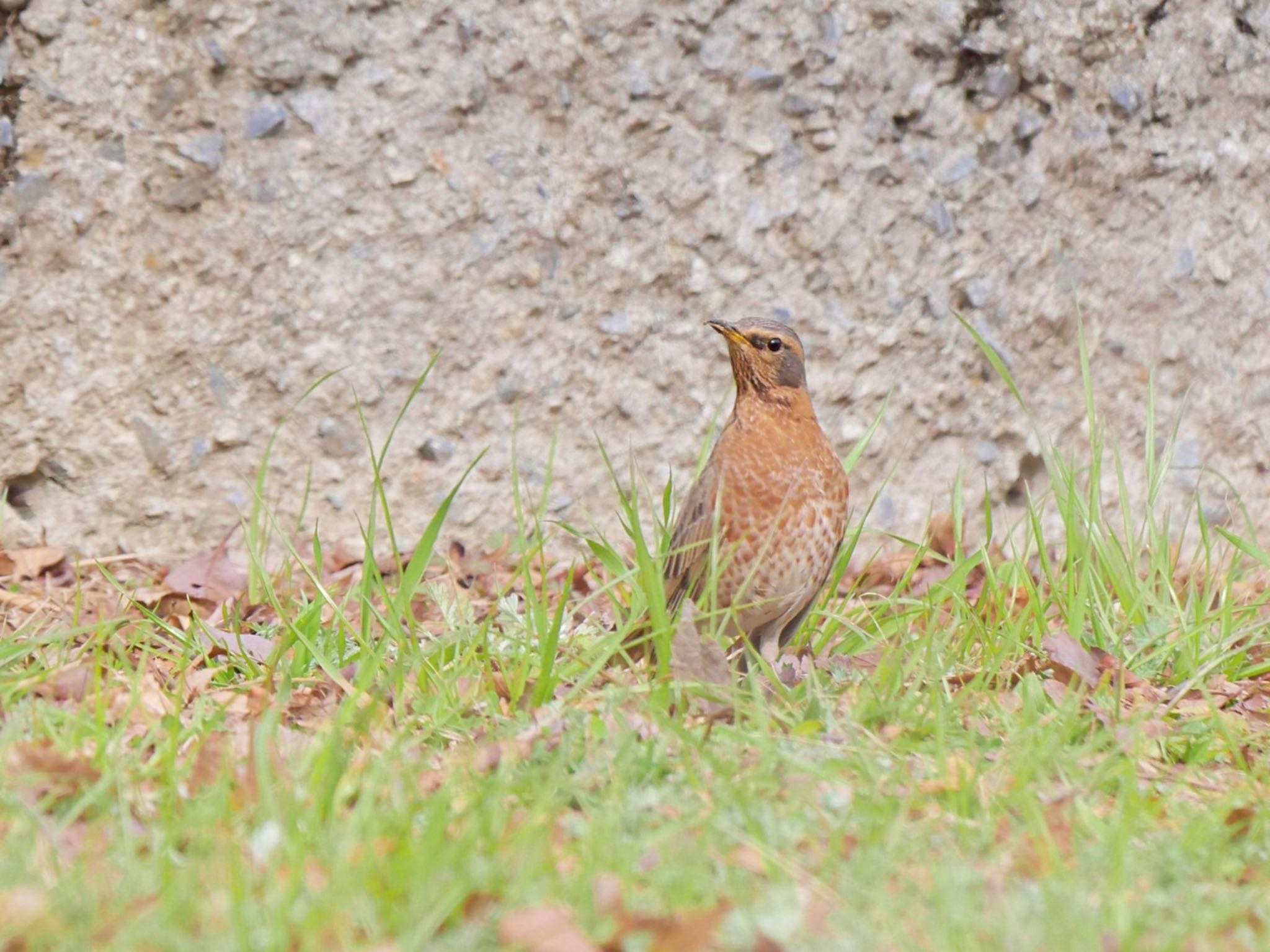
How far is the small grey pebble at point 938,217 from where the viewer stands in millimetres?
5574

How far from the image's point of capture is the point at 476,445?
213 inches

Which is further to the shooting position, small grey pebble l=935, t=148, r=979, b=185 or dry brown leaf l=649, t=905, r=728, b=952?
small grey pebble l=935, t=148, r=979, b=185

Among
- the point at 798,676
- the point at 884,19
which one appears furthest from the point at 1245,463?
the point at 798,676

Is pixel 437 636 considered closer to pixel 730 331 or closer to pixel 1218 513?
pixel 730 331

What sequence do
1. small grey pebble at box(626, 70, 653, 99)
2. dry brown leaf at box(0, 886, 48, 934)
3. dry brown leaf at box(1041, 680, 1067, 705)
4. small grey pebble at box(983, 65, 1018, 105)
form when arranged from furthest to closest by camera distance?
1. small grey pebble at box(983, 65, 1018, 105)
2. small grey pebble at box(626, 70, 653, 99)
3. dry brown leaf at box(1041, 680, 1067, 705)
4. dry brown leaf at box(0, 886, 48, 934)

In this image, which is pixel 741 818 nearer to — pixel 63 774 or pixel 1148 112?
pixel 63 774

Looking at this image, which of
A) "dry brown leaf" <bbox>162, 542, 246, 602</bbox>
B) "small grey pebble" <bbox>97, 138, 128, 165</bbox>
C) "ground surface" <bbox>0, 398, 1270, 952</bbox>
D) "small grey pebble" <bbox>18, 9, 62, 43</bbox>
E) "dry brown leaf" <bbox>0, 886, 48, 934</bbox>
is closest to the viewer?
"dry brown leaf" <bbox>0, 886, 48, 934</bbox>

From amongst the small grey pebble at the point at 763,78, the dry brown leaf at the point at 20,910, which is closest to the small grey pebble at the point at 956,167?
the small grey pebble at the point at 763,78

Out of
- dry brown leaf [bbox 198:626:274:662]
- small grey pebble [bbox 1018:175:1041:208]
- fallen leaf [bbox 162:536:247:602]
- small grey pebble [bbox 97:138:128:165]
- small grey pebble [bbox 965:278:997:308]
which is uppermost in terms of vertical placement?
small grey pebble [bbox 1018:175:1041:208]

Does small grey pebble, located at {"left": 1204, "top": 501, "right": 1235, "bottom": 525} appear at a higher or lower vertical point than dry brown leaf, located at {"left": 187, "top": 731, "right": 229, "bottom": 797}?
lower

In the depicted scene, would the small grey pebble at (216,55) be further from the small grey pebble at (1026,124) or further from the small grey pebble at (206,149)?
the small grey pebble at (1026,124)

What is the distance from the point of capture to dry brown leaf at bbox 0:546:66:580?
4832 mm

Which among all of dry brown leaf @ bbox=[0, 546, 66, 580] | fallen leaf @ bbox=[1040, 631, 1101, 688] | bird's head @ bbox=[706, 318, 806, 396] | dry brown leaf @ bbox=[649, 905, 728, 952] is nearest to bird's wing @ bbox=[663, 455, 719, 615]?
bird's head @ bbox=[706, 318, 806, 396]

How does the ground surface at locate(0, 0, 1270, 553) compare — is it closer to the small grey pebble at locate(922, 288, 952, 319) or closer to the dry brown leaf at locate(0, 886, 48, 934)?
the small grey pebble at locate(922, 288, 952, 319)
